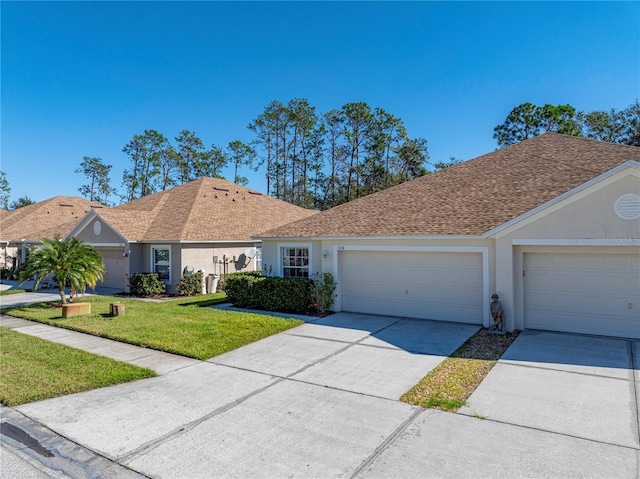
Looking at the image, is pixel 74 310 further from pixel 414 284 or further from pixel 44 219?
pixel 44 219

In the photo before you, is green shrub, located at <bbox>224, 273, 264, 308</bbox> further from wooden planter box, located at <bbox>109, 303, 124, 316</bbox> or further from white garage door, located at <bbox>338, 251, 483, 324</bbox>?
wooden planter box, located at <bbox>109, 303, 124, 316</bbox>

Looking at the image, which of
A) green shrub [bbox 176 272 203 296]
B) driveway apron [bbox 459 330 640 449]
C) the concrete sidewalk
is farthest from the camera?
green shrub [bbox 176 272 203 296]

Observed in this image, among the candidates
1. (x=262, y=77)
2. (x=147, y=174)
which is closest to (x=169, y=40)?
(x=262, y=77)

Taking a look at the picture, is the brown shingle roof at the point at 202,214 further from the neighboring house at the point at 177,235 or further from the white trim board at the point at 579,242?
the white trim board at the point at 579,242

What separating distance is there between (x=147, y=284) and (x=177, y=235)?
2.50 meters

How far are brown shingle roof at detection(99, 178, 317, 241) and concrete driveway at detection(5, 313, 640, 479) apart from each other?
1131 centimetres

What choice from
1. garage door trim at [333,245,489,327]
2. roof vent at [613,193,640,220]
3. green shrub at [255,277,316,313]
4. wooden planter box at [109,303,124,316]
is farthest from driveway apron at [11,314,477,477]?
wooden planter box at [109,303,124,316]

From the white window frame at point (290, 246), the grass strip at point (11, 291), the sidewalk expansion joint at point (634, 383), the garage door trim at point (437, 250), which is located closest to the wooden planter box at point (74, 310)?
the white window frame at point (290, 246)

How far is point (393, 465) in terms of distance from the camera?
13.5 feet

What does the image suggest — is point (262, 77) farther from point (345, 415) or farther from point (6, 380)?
point (345, 415)

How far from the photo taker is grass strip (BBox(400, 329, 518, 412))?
5766 mm

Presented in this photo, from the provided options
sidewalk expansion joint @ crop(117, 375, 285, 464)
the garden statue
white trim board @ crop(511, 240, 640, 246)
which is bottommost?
sidewalk expansion joint @ crop(117, 375, 285, 464)

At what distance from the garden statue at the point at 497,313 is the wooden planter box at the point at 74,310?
Answer: 12645 mm

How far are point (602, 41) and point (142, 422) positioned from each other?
15230mm
